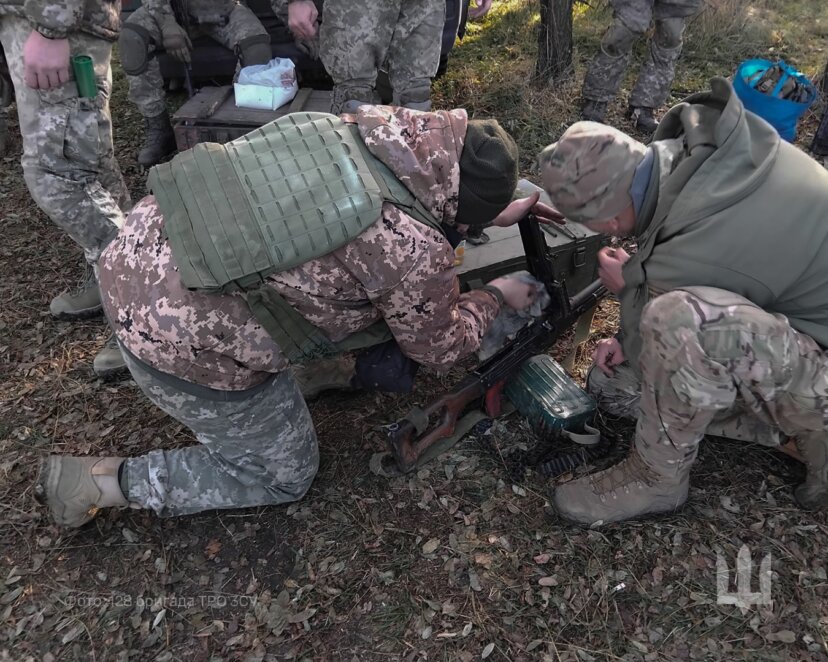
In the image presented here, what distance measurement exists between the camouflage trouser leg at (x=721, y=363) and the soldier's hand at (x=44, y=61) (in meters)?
3.22

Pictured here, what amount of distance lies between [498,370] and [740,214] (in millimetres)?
1363

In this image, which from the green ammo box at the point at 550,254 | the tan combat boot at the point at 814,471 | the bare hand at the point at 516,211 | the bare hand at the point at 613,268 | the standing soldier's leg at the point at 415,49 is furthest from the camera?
the standing soldier's leg at the point at 415,49

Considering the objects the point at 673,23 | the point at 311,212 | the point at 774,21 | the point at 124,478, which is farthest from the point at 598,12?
the point at 124,478

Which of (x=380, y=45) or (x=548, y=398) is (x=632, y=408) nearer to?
(x=548, y=398)

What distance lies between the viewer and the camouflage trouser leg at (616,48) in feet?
17.6

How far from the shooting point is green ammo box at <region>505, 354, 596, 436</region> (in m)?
3.17

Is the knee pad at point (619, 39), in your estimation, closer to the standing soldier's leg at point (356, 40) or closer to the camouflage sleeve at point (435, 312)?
the standing soldier's leg at point (356, 40)

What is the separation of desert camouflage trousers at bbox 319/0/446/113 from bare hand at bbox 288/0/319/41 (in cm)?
8

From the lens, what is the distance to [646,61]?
5.87 metres

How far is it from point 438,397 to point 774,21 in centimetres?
743

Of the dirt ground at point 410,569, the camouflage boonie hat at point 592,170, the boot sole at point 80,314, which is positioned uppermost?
the camouflage boonie hat at point 592,170

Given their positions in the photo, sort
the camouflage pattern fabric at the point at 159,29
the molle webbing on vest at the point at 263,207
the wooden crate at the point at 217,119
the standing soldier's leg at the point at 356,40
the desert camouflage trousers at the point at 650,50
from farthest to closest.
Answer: the desert camouflage trousers at the point at 650,50, the camouflage pattern fabric at the point at 159,29, the wooden crate at the point at 217,119, the standing soldier's leg at the point at 356,40, the molle webbing on vest at the point at 263,207

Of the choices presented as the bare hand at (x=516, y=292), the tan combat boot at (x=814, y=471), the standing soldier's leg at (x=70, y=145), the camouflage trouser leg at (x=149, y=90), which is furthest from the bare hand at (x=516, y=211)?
the camouflage trouser leg at (x=149, y=90)

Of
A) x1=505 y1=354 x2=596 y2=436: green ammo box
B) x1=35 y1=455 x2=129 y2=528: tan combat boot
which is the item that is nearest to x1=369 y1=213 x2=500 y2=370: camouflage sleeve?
x1=505 y1=354 x2=596 y2=436: green ammo box
